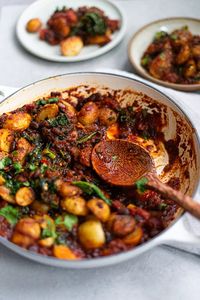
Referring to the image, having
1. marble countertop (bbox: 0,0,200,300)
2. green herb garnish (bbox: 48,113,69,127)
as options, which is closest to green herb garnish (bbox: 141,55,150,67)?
green herb garnish (bbox: 48,113,69,127)

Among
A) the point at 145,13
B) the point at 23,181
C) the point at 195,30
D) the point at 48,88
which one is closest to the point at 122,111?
the point at 48,88

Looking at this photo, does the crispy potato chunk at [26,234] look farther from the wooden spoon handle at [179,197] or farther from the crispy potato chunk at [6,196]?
the wooden spoon handle at [179,197]

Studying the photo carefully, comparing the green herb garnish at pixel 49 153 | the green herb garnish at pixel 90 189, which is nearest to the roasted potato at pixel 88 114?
the green herb garnish at pixel 49 153

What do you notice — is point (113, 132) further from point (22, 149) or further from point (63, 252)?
point (63, 252)

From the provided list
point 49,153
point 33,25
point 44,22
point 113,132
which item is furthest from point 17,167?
point 44,22

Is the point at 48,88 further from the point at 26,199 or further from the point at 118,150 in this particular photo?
the point at 26,199

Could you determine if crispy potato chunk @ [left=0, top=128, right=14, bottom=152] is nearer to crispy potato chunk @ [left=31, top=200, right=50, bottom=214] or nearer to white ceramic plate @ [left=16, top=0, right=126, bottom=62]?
crispy potato chunk @ [left=31, top=200, right=50, bottom=214]
